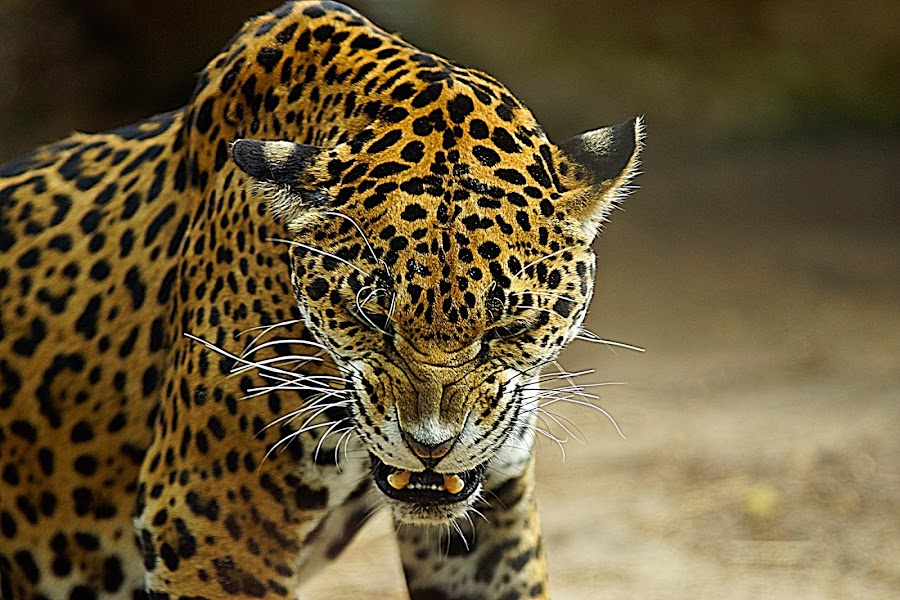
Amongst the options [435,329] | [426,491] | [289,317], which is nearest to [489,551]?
[426,491]

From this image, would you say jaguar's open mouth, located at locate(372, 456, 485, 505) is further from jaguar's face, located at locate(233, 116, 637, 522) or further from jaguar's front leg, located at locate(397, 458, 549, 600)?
jaguar's front leg, located at locate(397, 458, 549, 600)

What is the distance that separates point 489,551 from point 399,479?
42.6 inches

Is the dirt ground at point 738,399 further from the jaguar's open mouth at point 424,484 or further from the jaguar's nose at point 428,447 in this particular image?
the jaguar's nose at point 428,447

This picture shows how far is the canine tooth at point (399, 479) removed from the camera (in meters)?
4.44

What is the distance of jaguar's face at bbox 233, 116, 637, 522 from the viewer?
4090 mm

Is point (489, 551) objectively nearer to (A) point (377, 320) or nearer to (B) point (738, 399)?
(A) point (377, 320)

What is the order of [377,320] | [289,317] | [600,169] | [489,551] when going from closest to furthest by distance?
1. [377,320]
2. [600,169]
3. [289,317]
4. [489,551]

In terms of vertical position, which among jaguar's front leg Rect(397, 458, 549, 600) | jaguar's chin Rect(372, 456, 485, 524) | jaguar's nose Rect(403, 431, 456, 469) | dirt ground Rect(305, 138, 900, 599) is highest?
jaguar's nose Rect(403, 431, 456, 469)

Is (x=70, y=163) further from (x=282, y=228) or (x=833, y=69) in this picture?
(x=833, y=69)

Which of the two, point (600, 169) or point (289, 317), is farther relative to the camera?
point (289, 317)

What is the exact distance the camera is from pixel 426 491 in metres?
4.46

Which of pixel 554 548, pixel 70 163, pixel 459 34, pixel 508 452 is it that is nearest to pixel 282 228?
pixel 508 452

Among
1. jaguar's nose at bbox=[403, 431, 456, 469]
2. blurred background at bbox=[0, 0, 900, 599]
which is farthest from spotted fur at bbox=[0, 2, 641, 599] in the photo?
blurred background at bbox=[0, 0, 900, 599]

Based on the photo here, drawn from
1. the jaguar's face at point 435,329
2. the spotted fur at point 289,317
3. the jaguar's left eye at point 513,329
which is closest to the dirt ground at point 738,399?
the spotted fur at point 289,317
